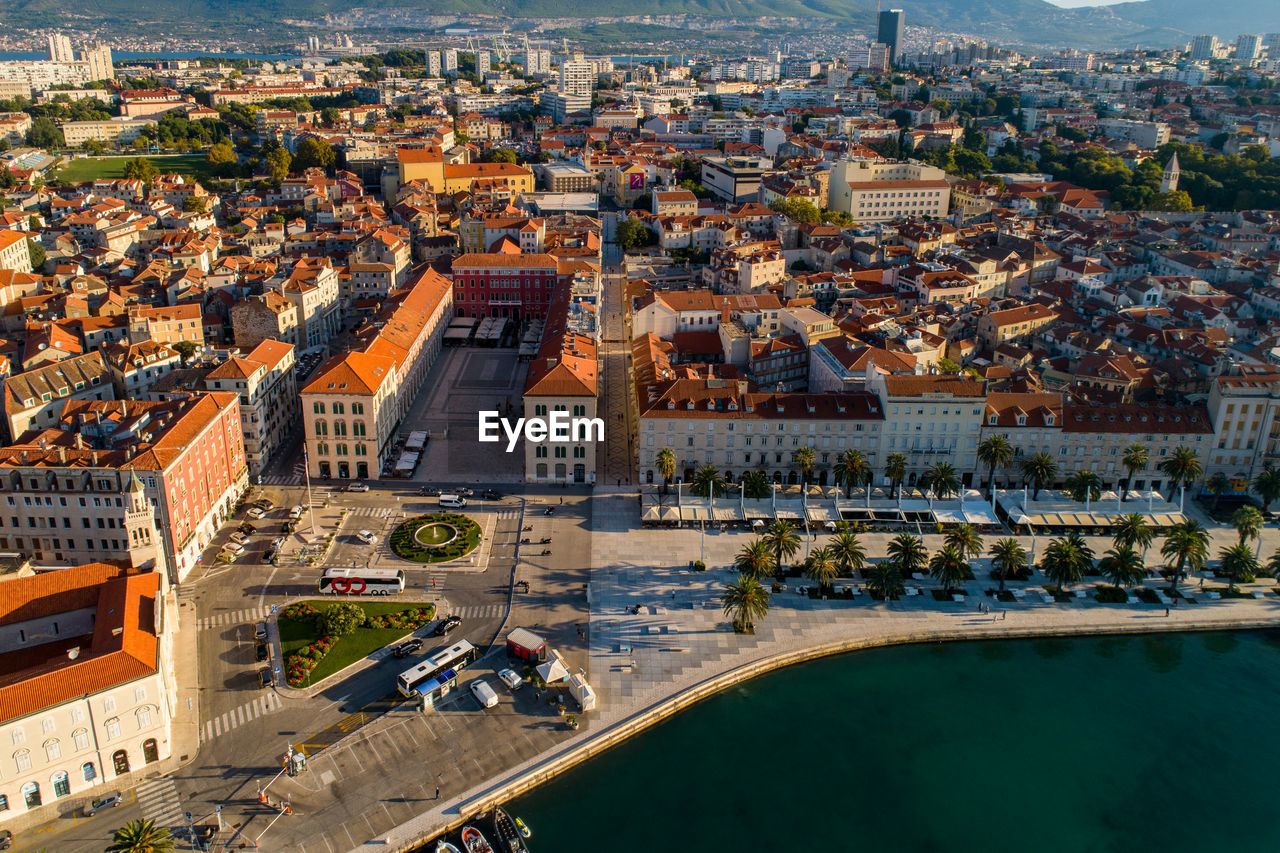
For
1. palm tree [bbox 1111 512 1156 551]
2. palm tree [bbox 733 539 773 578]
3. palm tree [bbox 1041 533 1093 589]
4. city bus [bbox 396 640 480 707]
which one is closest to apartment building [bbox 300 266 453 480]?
city bus [bbox 396 640 480 707]

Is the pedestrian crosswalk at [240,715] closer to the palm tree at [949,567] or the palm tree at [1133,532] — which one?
the palm tree at [949,567]

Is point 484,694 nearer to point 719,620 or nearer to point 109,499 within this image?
point 719,620

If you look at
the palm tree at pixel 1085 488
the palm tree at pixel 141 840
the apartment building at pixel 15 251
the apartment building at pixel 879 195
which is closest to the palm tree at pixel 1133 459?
the palm tree at pixel 1085 488

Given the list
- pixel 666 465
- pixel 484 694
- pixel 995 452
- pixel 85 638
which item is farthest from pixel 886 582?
pixel 85 638

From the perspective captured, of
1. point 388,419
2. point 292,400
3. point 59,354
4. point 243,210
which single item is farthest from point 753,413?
point 243,210

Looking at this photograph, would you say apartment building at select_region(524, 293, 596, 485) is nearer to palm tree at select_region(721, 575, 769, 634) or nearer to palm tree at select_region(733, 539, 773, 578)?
palm tree at select_region(733, 539, 773, 578)

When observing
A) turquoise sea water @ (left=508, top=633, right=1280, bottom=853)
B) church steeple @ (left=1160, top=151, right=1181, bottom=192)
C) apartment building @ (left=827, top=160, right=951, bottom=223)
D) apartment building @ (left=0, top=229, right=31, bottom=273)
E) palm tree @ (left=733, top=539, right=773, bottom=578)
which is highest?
church steeple @ (left=1160, top=151, right=1181, bottom=192)

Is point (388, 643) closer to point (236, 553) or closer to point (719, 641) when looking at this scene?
point (236, 553)
